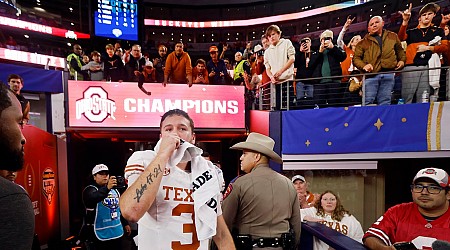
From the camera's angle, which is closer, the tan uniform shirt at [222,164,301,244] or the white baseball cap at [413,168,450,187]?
the white baseball cap at [413,168,450,187]

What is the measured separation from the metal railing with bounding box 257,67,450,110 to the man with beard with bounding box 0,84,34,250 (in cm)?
615

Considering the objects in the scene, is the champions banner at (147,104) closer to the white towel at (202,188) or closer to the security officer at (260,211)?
the security officer at (260,211)

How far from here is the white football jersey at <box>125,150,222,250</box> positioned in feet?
5.40

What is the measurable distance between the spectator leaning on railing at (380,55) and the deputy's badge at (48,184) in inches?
257

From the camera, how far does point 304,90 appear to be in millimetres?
7160

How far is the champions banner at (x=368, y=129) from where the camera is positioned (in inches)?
247

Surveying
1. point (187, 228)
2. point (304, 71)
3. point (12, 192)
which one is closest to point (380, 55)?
point (304, 71)

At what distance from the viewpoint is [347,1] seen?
21.6 m

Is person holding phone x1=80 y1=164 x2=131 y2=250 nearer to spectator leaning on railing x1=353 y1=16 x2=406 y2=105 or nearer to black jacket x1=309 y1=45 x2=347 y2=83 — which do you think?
black jacket x1=309 y1=45 x2=347 y2=83

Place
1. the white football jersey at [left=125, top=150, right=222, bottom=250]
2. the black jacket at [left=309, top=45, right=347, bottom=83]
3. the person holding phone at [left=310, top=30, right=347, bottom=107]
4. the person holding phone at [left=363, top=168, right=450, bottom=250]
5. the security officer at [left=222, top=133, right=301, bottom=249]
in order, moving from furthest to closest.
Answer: the black jacket at [left=309, top=45, right=347, bottom=83]
the person holding phone at [left=310, top=30, right=347, bottom=107]
the security officer at [left=222, top=133, right=301, bottom=249]
the person holding phone at [left=363, top=168, right=450, bottom=250]
the white football jersey at [left=125, top=150, right=222, bottom=250]

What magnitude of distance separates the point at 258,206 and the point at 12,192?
8.74ft

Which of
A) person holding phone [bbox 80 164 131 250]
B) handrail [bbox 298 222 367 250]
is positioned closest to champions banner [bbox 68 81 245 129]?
person holding phone [bbox 80 164 131 250]

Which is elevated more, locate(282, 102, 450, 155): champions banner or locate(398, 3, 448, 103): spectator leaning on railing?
locate(398, 3, 448, 103): spectator leaning on railing

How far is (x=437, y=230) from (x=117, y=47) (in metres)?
9.55
